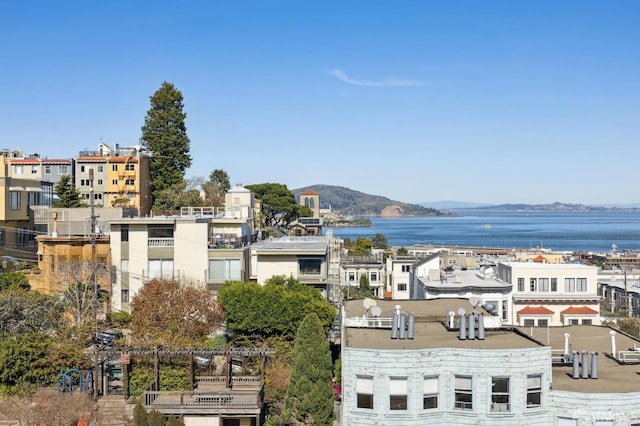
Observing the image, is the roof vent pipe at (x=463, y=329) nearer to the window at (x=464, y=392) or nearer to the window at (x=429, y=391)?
the window at (x=464, y=392)

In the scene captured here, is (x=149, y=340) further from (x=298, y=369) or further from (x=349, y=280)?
(x=349, y=280)

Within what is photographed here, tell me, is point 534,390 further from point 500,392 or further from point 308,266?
point 308,266

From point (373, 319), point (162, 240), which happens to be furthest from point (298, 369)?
point (162, 240)

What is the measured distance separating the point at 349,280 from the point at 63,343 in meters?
42.0

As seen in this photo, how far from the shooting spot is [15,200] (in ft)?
150

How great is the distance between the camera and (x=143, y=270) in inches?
1528

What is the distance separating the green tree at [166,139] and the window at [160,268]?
28.8m

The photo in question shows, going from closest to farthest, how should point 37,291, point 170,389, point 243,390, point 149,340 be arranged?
point 243,390 < point 170,389 < point 149,340 < point 37,291

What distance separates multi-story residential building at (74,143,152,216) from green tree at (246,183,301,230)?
68.3 ft

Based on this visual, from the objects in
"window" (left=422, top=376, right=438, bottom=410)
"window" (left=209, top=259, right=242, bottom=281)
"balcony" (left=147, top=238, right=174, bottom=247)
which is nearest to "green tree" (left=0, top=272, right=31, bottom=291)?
"balcony" (left=147, top=238, right=174, bottom=247)

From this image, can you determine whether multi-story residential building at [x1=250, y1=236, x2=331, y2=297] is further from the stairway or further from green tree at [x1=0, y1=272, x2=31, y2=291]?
green tree at [x1=0, y1=272, x2=31, y2=291]

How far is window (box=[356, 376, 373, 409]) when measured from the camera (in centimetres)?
1825

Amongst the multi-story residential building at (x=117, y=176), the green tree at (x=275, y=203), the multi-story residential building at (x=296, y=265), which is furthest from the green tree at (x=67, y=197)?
the green tree at (x=275, y=203)

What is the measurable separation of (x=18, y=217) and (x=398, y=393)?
1434 inches
